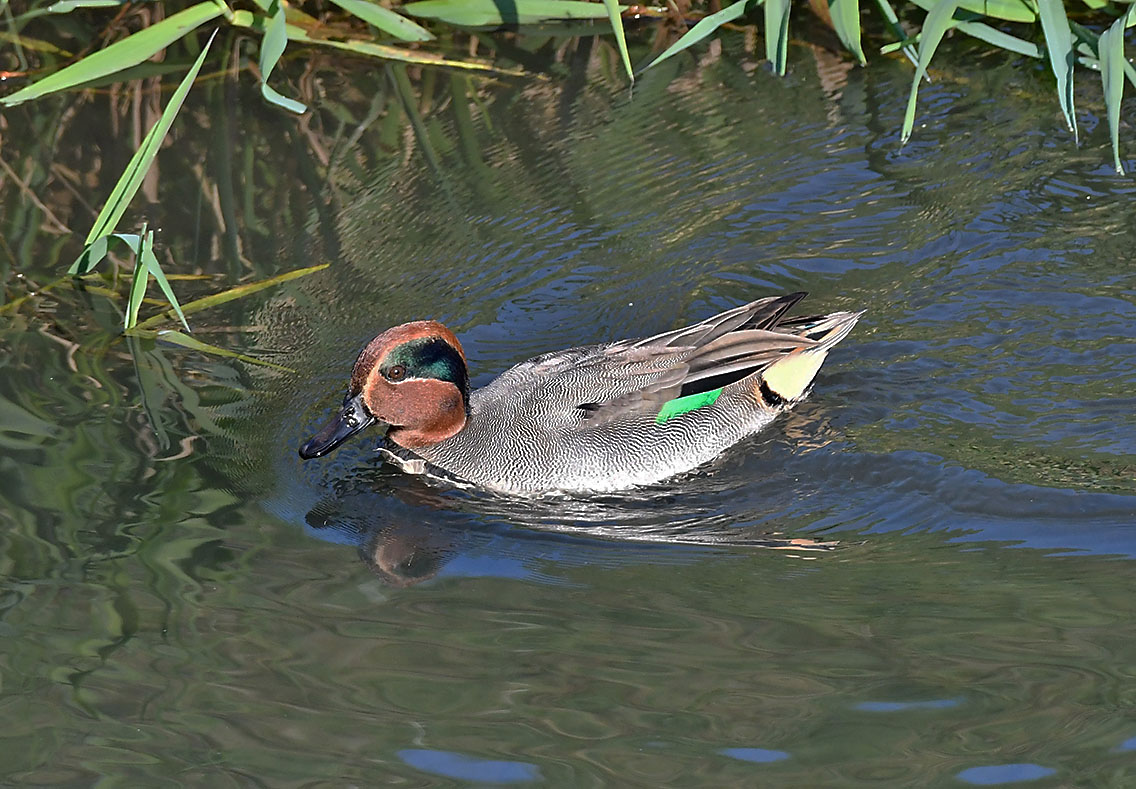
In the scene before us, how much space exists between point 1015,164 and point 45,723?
4895mm

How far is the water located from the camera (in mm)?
3775

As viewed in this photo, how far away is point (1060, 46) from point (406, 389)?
2883 millimetres

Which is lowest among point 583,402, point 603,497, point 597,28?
point 603,497

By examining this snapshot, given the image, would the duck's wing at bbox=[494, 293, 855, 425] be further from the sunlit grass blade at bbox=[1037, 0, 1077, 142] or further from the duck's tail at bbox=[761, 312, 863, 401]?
the sunlit grass blade at bbox=[1037, 0, 1077, 142]

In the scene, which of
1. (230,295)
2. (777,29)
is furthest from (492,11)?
(230,295)

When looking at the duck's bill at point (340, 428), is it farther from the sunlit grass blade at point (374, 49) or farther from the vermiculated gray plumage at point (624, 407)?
the sunlit grass blade at point (374, 49)

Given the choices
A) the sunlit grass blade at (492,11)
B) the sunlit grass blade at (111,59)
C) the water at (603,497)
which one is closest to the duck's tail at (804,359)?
the water at (603,497)

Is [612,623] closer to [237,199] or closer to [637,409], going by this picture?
[637,409]

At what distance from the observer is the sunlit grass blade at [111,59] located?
6.54 meters

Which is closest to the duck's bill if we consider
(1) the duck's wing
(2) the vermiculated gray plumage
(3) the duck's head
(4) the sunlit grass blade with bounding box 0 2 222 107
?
(3) the duck's head

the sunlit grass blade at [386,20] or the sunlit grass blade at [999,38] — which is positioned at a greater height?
the sunlit grass blade at [386,20]

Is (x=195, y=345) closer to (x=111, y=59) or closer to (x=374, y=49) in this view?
(x=111, y=59)

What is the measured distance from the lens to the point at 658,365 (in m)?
5.52

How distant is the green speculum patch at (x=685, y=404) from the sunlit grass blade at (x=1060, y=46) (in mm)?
1741
